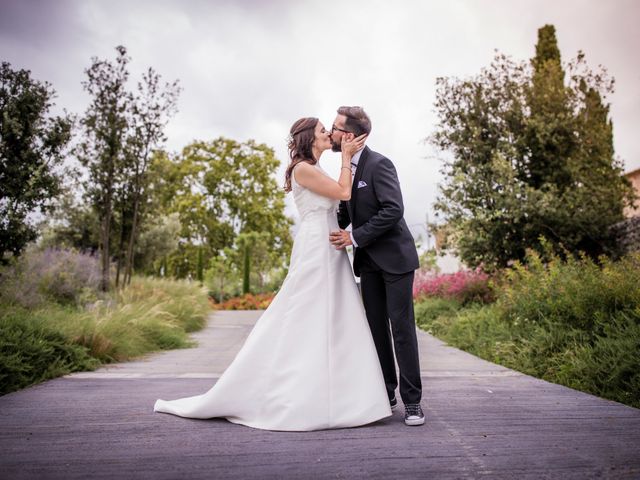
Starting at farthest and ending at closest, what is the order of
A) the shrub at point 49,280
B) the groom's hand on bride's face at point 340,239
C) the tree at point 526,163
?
the tree at point 526,163 → the shrub at point 49,280 → the groom's hand on bride's face at point 340,239

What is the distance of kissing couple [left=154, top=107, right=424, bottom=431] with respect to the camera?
10.7 feet

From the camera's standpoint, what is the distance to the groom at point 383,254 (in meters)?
3.42

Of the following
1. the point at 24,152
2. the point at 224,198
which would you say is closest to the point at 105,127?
the point at 24,152

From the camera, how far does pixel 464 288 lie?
432 inches

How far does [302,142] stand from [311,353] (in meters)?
1.62

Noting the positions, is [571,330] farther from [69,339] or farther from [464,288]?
[69,339]

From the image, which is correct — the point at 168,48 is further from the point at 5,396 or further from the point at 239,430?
the point at 239,430

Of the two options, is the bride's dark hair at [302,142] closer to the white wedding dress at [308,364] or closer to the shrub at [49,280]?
the white wedding dress at [308,364]

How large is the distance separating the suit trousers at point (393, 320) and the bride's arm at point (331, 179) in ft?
1.64

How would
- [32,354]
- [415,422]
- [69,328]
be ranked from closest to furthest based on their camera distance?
[415,422], [32,354], [69,328]

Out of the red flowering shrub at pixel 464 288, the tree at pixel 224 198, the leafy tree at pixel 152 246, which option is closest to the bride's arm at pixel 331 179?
the red flowering shrub at pixel 464 288

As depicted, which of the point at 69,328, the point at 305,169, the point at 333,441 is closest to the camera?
the point at 333,441

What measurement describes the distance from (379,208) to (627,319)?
9.51 ft

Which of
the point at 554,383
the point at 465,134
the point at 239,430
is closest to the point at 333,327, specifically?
the point at 239,430
